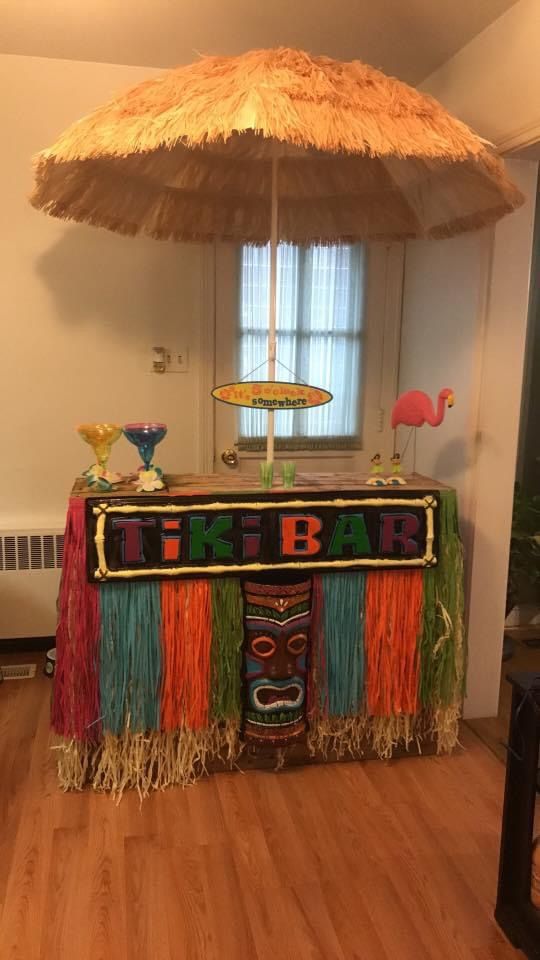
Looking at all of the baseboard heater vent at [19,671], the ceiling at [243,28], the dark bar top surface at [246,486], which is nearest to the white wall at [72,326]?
the ceiling at [243,28]

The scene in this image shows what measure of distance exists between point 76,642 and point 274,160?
1481mm

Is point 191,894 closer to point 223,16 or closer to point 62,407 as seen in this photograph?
point 62,407

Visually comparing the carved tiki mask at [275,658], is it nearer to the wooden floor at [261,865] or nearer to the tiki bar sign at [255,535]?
the tiki bar sign at [255,535]

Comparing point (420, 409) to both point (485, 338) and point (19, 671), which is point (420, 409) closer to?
point (485, 338)

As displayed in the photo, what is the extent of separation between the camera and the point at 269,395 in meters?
2.16

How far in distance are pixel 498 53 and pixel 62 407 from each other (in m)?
1.98

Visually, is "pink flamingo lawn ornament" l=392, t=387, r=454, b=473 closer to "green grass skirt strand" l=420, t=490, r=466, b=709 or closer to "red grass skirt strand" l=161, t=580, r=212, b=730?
"green grass skirt strand" l=420, t=490, r=466, b=709

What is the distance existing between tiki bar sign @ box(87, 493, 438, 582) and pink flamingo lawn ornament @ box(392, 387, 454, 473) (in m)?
0.24

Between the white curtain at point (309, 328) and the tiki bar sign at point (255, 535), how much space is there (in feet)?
3.25

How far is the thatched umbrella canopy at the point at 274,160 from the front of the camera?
5.64 ft

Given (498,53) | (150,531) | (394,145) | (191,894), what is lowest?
(191,894)

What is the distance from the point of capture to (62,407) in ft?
9.79

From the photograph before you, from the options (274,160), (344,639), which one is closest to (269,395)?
(274,160)

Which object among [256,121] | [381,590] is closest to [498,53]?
[256,121]
